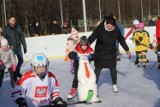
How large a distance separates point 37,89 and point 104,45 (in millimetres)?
2514

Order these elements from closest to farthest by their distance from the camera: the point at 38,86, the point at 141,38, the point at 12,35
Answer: the point at 38,86, the point at 12,35, the point at 141,38

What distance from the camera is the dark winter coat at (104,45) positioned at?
5.91 metres

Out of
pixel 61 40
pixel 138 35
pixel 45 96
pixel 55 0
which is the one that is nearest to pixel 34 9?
pixel 55 0

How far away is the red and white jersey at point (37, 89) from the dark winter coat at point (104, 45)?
2.22 metres

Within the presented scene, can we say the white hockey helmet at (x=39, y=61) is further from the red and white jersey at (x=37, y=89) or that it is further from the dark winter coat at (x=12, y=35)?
the dark winter coat at (x=12, y=35)

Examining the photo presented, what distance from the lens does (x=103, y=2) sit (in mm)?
27094

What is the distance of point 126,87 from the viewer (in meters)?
6.70

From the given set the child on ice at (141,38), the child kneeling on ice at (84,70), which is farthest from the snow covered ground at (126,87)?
the child on ice at (141,38)

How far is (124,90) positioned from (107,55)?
795 mm

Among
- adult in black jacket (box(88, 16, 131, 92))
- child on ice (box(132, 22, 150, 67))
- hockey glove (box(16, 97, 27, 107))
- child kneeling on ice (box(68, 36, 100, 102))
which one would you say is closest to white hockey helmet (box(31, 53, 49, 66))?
hockey glove (box(16, 97, 27, 107))

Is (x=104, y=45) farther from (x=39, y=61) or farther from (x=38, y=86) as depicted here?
(x=39, y=61)

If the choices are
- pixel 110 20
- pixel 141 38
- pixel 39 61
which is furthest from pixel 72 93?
pixel 141 38

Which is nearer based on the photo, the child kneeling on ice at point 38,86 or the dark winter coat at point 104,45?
the child kneeling on ice at point 38,86

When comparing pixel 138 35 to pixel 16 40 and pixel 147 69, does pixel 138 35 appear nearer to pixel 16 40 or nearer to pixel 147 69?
pixel 147 69
